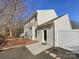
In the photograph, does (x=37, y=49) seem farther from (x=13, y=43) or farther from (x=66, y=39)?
(x=13, y=43)

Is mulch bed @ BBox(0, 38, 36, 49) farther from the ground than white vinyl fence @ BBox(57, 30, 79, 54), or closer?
closer

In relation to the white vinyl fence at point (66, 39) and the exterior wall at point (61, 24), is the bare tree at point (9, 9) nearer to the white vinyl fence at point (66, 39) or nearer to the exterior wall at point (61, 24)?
the exterior wall at point (61, 24)

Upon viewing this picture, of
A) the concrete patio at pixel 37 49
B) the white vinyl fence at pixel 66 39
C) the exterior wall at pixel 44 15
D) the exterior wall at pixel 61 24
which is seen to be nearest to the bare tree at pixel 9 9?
the exterior wall at pixel 44 15

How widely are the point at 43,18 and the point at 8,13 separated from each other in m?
6.84

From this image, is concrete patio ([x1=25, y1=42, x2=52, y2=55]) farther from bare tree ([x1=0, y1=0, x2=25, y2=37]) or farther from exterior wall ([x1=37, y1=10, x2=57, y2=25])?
exterior wall ([x1=37, y1=10, x2=57, y2=25])

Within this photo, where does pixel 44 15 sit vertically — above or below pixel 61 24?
above

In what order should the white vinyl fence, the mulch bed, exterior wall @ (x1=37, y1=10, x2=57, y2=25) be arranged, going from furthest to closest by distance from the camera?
exterior wall @ (x1=37, y1=10, x2=57, y2=25)
the mulch bed
the white vinyl fence

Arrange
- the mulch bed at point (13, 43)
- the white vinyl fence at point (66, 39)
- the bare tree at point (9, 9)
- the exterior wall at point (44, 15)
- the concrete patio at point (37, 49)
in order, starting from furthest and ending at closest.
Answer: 1. the exterior wall at point (44, 15)
2. the bare tree at point (9, 9)
3. the mulch bed at point (13, 43)
4. the white vinyl fence at point (66, 39)
5. the concrete patio at point (37, 49)

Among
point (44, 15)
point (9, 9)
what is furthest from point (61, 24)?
point (9, 9)

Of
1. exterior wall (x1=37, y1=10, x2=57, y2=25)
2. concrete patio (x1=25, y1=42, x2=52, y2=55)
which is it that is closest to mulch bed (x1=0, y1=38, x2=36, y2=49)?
concrete patio (x1=25, y1=42, x2=52, y2=55)

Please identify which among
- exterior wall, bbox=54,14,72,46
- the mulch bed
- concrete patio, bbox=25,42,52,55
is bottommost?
concrete patio, bbox=25,42,52,55

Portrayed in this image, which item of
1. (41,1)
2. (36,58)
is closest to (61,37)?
(36,58)

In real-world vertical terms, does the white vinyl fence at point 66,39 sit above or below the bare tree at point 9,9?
below

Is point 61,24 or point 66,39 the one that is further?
point 61,24
